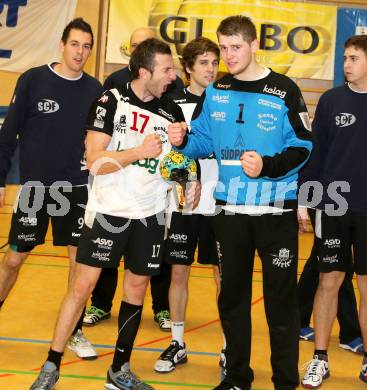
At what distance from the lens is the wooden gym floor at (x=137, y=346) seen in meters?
4.43

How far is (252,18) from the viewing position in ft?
35.4

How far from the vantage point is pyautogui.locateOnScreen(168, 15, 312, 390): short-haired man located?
383 centimetres

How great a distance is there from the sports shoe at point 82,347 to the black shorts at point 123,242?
2.93 ft

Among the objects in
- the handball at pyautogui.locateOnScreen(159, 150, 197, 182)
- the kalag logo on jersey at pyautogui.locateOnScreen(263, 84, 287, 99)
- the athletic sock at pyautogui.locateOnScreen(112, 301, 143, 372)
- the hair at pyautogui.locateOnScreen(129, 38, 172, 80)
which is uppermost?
the hair at pyautogui.locateOnScreen(129, 38, 172, 80)

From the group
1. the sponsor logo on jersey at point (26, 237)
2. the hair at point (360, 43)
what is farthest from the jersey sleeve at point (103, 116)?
the hair at point (360, 43)

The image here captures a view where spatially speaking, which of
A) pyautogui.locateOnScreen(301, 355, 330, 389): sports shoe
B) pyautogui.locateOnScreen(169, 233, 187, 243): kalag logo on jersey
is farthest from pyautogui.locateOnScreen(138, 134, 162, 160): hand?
pyautogui.locateOnScreen(301, 355, 330, 389): sports shoe

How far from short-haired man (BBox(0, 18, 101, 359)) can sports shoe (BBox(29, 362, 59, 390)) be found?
666 millimetres

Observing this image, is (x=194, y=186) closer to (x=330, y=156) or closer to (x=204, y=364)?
(x=330, y=156)

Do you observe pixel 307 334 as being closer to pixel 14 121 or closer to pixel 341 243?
pixel 341 243

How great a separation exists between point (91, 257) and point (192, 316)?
2.12 meters

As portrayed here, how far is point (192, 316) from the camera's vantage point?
597cm

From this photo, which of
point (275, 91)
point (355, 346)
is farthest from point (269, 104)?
point (355, 346)

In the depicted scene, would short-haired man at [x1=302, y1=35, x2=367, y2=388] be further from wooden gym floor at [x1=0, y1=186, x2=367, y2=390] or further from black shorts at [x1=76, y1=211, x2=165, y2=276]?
black shorts at [x1=76, y1=211, x2=165, y2=276]

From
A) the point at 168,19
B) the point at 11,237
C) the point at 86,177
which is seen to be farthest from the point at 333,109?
the point at 168,19
